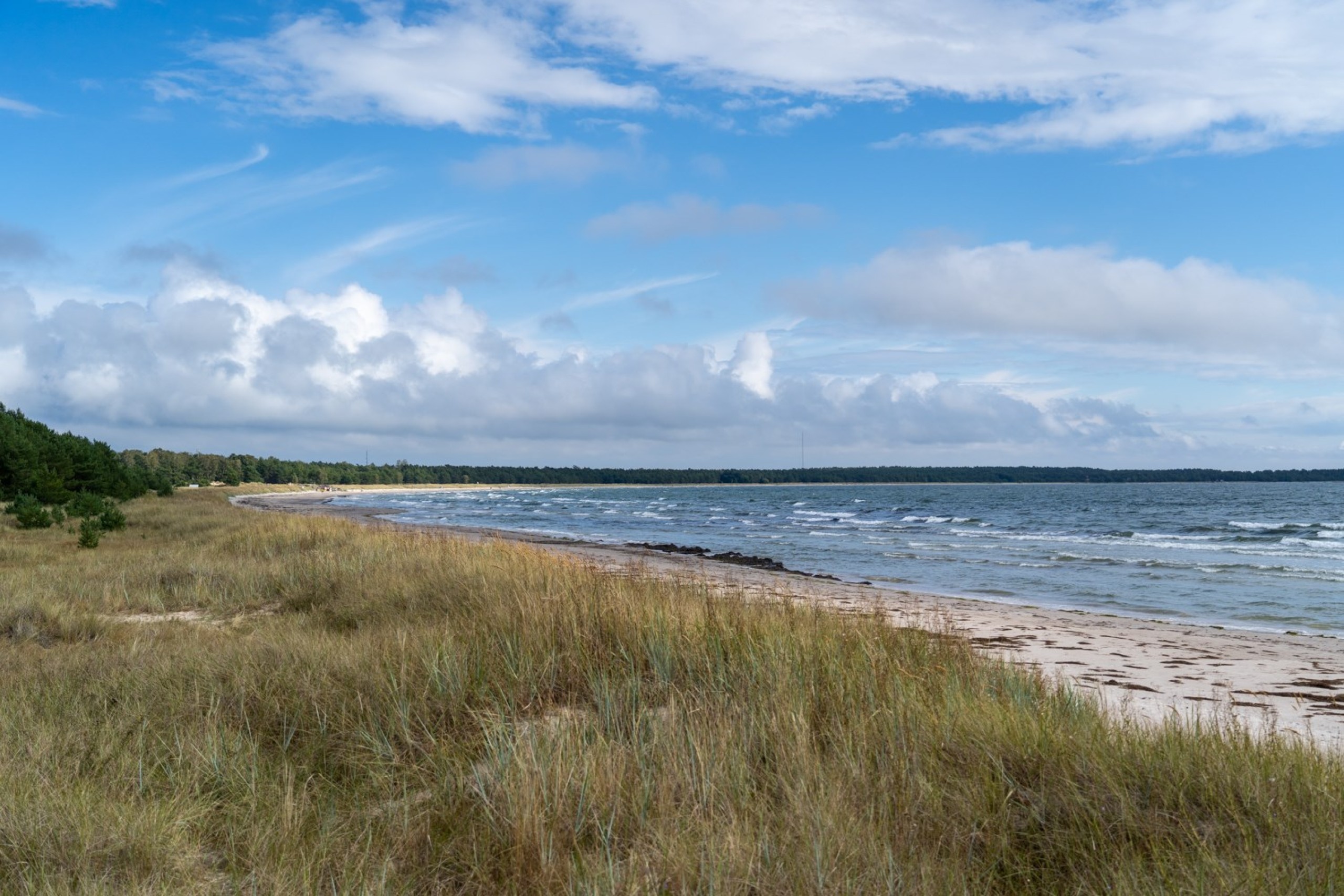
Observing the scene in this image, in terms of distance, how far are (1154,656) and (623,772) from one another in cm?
992

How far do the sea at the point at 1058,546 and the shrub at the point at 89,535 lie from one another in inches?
717

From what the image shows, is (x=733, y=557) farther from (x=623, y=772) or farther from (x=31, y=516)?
(x=623, y=772)

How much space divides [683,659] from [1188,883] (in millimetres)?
3727

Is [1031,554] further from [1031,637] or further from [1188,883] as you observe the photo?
[1188,883]

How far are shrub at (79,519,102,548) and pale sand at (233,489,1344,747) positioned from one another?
547 inches

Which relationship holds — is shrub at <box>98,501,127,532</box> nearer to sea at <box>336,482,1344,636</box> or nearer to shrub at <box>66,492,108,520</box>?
shrub at <box>66,492,108,520</box>

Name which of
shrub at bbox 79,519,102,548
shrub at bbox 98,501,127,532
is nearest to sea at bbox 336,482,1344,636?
shrub at bbox 98,501,127,532

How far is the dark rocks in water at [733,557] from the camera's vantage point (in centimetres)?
2403

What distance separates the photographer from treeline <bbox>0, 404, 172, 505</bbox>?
36.0 metres

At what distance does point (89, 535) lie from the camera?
21.0 metres

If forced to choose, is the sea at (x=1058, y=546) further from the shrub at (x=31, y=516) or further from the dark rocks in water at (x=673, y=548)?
the shrub at (x=31, y=516)

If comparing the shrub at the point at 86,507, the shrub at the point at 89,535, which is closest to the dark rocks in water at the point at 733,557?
the shrub at the point at 89,535

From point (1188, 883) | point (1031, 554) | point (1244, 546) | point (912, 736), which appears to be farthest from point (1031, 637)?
point (1244, 546)

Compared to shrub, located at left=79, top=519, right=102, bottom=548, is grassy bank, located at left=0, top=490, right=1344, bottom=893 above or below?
above
